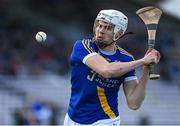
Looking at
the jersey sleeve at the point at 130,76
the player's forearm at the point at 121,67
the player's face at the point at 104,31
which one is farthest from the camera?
the jersey sleeve at the point at 130,76

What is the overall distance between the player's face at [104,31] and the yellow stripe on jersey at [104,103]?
1.51 feet

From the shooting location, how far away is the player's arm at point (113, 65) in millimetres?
6180

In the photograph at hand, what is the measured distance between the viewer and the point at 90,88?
652cm

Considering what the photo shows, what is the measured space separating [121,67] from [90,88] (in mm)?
438

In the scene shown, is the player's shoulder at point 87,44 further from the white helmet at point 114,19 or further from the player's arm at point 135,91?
the player's arm at point 135,91

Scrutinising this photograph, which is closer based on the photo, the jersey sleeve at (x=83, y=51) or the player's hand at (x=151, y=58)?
the player's hand at (x=151, y=58)

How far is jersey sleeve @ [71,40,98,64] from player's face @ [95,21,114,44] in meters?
0.14

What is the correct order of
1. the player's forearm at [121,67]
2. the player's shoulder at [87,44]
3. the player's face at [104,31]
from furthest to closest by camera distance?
1. the player's shoulder at [87,44]
2. the player's face at [104,31]
3. the player's forearm at [121,67]

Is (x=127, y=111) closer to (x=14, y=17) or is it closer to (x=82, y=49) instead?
(x=14, y=17)

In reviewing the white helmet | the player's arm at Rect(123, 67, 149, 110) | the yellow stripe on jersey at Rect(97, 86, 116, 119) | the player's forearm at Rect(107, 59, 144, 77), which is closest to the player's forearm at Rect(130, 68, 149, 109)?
the player's arm at Rect(123, 67, 149, 110)

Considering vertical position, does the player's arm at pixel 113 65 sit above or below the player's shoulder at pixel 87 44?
below

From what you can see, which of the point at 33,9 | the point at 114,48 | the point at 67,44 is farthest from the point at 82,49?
the point at 33,9

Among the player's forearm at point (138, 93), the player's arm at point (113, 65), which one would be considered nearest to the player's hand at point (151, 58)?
the player's arm at point (113, 65)

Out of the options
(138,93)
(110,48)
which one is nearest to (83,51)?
(110,48)
